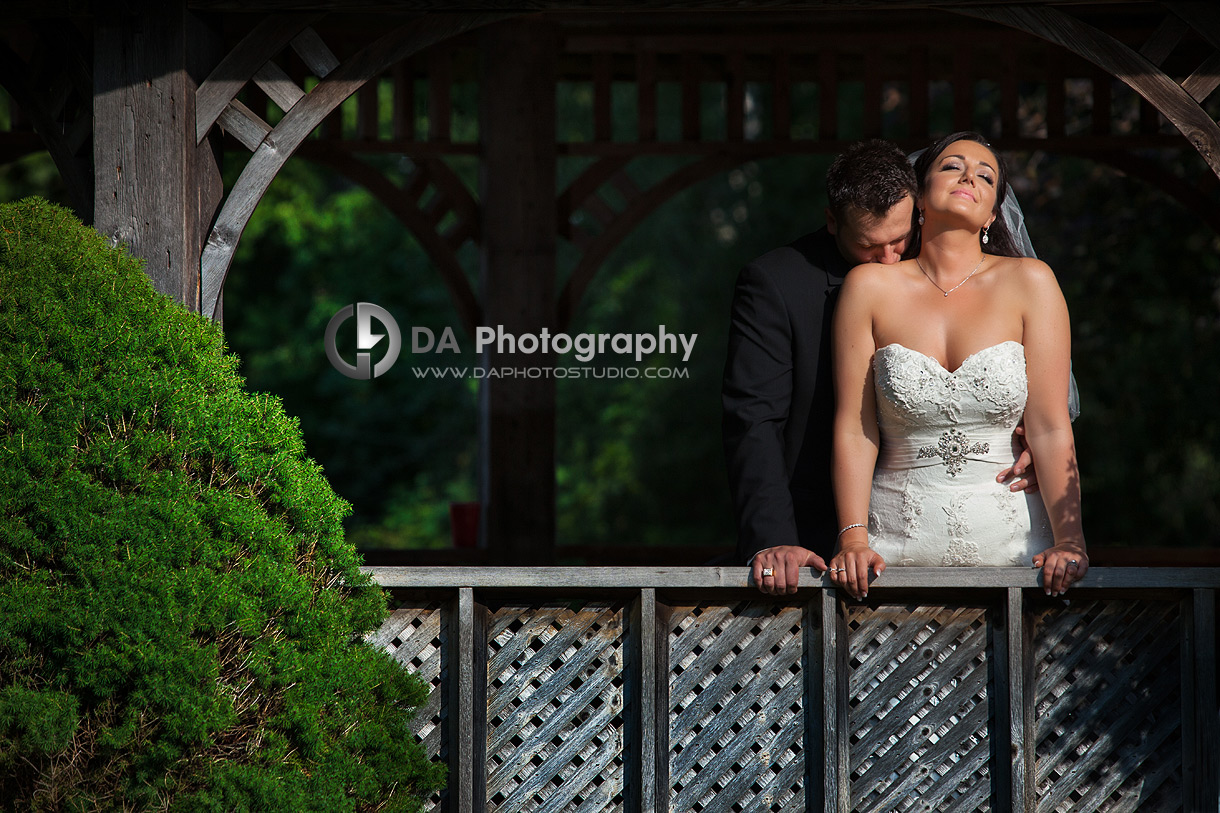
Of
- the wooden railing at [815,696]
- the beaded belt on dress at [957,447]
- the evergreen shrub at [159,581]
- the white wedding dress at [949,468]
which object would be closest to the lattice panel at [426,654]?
the wooden railing at [815,696]

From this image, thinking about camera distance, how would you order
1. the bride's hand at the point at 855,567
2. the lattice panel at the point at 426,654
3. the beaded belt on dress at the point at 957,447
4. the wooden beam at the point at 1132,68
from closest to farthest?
1. the bride's hand at the point at 855,567
2. the beaded belt on dress at the point at 957,447
3. the lattice panel at the point at 426,654
4. the wooden beam at the point at 1132,68

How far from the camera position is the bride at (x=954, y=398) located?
3.26 meters

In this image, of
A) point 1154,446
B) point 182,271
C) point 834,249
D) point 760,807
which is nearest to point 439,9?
point 182,271

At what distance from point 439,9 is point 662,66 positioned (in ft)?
10.9

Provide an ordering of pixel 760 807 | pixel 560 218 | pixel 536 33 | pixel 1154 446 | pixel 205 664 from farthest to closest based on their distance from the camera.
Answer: pixel 1154 446, pixel 560 218, pixel 536 33, pixel 760 807, pixel 205 664

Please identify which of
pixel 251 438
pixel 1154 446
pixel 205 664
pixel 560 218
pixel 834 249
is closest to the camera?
pixel 205 664

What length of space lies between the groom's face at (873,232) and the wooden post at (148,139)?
205 centimetres

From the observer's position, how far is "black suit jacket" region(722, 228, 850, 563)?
344 centimetres

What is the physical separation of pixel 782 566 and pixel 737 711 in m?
0.50

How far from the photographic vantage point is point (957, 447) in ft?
11.0

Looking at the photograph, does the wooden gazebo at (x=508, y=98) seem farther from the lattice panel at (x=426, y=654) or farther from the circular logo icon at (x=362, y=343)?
the lattice panel at (x=426, y=654)

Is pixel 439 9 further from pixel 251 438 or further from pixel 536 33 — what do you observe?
pixel 536 33

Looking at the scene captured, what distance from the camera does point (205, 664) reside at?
2904 mm

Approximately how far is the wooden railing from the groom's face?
1.01 m
